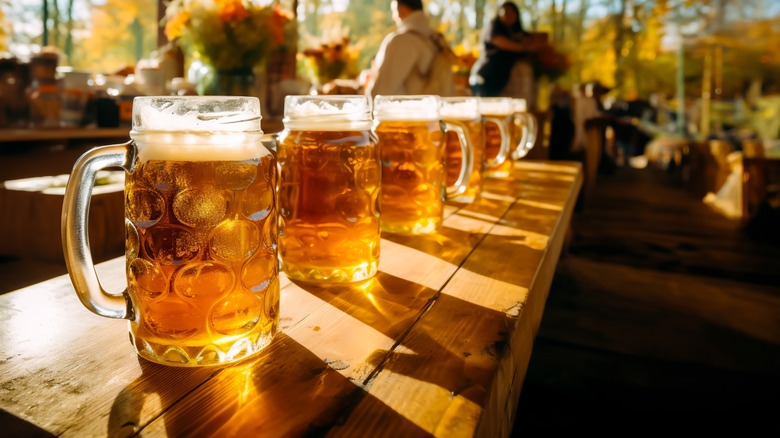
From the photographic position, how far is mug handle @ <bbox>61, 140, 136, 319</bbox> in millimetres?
522

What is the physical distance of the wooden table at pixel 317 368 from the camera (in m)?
0.45

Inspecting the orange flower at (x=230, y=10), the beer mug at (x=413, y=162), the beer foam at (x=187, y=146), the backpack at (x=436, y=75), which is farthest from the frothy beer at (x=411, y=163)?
the backpack at (x=436, y=75)

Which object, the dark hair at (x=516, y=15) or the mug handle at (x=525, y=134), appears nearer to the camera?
the mug handle at (x=525, y=134)

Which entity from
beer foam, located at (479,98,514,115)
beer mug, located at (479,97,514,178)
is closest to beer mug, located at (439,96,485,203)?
beer mug, located at (479,97,514,178)

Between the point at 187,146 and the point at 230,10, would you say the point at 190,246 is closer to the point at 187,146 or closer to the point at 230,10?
the point at 187,146

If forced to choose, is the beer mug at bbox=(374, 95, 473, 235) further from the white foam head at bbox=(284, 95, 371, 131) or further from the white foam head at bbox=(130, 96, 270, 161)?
the white foam head at bbox=(130, 96, 270, 161)

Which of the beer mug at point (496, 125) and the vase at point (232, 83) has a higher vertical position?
the vase at point (232, 83)

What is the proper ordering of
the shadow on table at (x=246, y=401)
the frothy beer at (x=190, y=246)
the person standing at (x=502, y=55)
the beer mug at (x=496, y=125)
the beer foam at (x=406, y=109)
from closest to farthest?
the shadow on table at (x=246, y=401)
the frothy beer at (x=190, y=246)
the beer foam at (x=406, y=109)
the beer mug at (x=496, y=125)
the person standing at (x=502, y=55)

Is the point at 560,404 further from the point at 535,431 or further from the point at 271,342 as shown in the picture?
the point at 271,342

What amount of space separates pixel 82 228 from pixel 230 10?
2403 mm

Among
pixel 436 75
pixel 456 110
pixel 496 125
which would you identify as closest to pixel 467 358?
pixel 456 110

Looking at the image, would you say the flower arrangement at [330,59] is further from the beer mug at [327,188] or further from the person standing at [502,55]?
the beer mug at [327,188]

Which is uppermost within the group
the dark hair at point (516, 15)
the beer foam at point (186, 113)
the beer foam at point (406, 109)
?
the dark hair at point (516, 15)

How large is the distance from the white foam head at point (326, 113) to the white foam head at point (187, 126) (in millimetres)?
235
